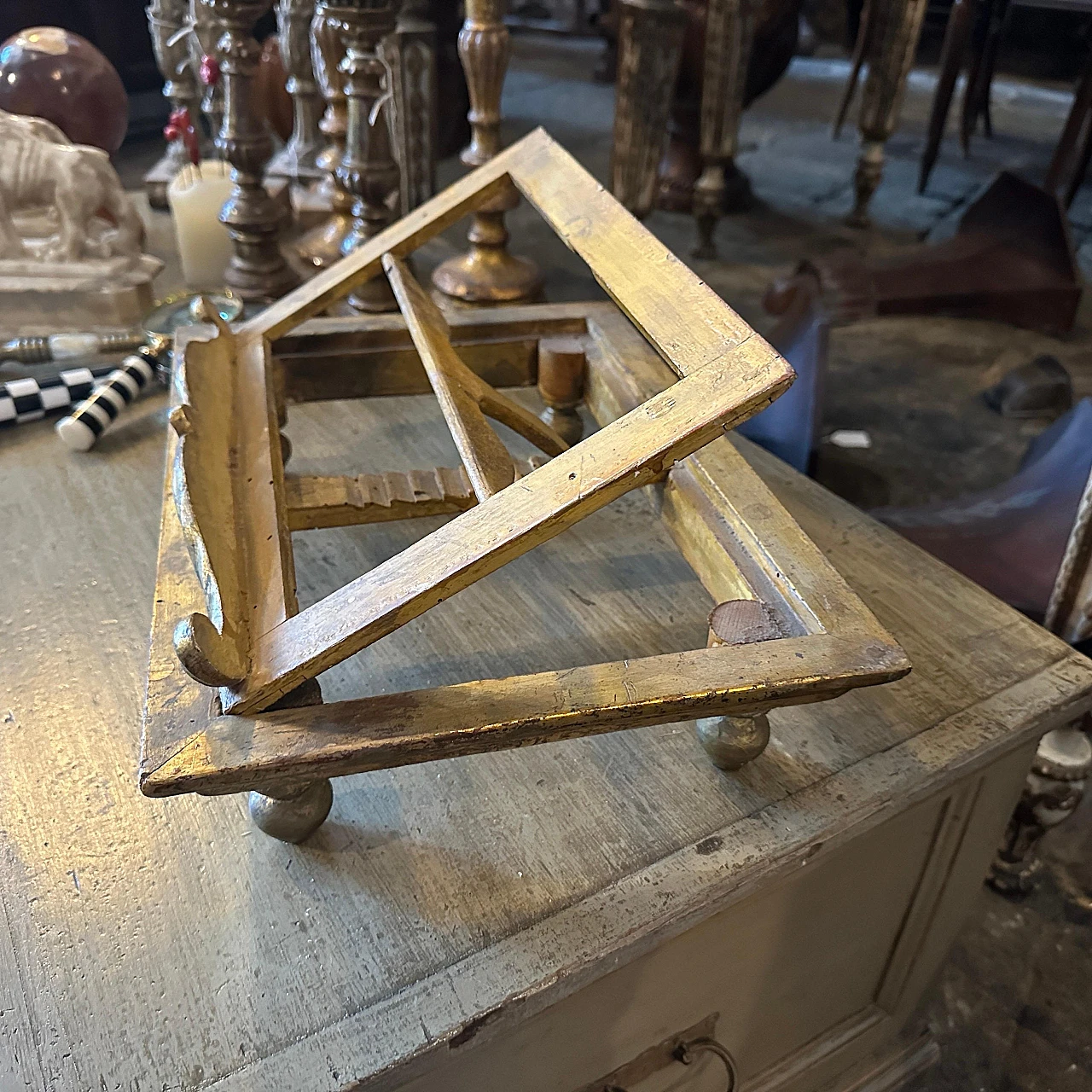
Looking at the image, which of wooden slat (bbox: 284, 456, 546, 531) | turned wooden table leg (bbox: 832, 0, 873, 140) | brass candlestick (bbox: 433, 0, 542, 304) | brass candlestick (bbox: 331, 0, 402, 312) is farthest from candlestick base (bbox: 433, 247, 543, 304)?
turned wooden table leg (bbox: 832, 0, 873, 140)

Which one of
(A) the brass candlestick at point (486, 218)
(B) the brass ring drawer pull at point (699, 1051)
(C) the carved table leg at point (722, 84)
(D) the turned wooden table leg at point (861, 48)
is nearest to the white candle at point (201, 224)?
(A) the brass candlestick at point (486, 218)

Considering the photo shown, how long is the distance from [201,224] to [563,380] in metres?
0.83

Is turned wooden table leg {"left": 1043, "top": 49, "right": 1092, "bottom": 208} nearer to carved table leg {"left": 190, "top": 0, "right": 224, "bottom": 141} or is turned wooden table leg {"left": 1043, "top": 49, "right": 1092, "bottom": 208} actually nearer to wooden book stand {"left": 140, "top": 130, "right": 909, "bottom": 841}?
carved table leg {"left": 190, "top": 0, "right": 224, "bottom": 141}

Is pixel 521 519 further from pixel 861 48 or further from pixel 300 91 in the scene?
pixel 861 48

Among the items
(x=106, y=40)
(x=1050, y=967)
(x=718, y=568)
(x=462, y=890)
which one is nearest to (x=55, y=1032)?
(x=462, y=890)

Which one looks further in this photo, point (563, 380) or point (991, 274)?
point (991, 274)

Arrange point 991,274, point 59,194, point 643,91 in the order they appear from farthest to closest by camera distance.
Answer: point 991,274 < point 643,91 < point 59,194

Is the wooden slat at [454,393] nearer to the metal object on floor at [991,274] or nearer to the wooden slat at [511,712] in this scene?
A: the wooden slat at [511,712]

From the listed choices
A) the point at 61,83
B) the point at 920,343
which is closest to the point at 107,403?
the point at 61,83

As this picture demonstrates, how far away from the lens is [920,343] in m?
2.35

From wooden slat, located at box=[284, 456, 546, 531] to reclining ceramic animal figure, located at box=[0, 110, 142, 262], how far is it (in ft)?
2.46

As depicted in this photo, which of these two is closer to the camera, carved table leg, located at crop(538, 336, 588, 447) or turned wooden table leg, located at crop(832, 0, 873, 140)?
carved table leg, located at crop(538, 336, 588, 447)

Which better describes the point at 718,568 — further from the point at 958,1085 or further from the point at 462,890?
the point at 958,1085

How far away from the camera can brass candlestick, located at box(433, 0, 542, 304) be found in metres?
1.33
